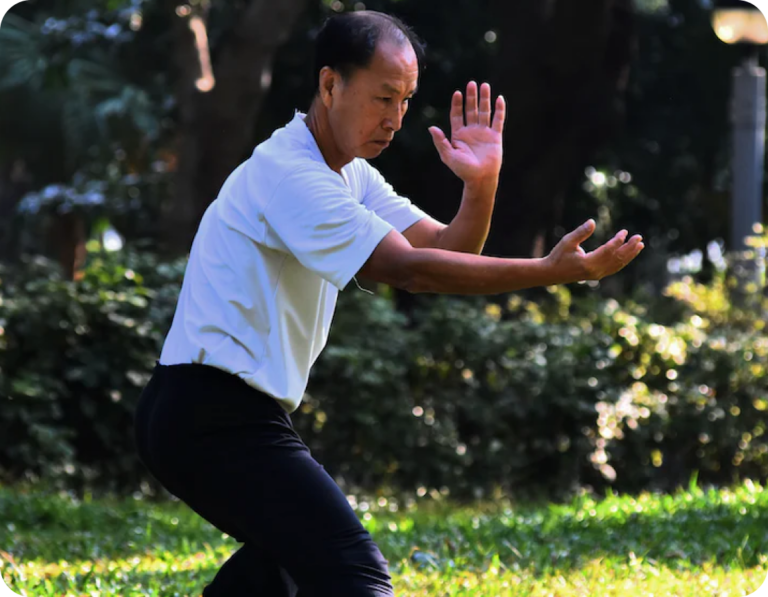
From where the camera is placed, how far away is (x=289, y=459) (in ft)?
9.68

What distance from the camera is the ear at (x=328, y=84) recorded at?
3.16 meters

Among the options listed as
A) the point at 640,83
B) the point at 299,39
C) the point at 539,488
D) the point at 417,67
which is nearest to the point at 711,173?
the point at 640,83

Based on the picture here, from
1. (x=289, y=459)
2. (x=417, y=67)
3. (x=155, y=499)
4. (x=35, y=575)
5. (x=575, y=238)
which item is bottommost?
(x=155, y=499)

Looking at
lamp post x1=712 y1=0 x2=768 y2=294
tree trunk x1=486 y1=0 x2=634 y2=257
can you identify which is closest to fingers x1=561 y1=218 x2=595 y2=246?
lamp post x1=712 y1=0 x2=768 y2=294

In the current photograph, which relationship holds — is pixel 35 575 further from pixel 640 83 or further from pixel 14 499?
pixel 640 83

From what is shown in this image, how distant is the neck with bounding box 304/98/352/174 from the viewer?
3.23m

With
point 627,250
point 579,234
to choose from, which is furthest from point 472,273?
point 627,250

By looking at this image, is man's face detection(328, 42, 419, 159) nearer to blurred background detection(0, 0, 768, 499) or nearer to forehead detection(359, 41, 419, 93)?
forehead detection(359, 41, 419, 93)

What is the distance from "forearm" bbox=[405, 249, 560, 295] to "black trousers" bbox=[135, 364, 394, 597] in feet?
1.57

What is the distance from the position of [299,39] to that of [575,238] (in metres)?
12.0

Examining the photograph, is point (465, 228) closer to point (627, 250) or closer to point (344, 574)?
point (627, 250)

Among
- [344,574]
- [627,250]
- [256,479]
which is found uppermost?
[627,250]

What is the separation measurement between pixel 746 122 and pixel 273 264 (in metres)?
8.34

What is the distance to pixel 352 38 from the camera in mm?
3135
